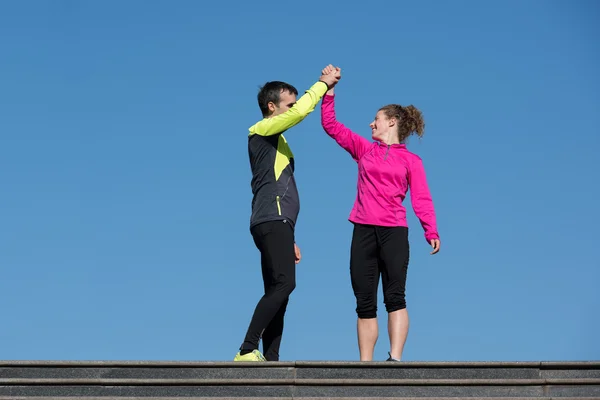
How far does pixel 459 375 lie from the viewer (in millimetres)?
6660

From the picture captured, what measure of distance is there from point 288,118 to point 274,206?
2.41ft

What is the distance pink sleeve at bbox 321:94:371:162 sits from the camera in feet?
27.4

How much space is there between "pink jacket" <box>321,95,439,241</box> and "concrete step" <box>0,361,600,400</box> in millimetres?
1552

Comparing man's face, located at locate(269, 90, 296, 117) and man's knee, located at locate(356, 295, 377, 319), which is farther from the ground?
man's face, located at locate(269, 90, 296, 117)

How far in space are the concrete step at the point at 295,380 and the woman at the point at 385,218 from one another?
36.9 inches

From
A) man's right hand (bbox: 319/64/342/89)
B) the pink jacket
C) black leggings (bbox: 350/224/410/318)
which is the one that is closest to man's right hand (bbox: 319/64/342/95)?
man's right hand (bbox: 319/64/342/89)

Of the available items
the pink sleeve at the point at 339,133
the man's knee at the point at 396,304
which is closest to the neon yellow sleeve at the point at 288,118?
the pink sleeve at the point at 339,133

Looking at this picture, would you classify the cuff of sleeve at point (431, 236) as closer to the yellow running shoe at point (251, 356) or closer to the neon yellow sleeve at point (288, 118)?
the neon yellow sleeve at point (288, 118)

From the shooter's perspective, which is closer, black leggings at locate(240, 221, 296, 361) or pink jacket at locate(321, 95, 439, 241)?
black leggings at locate(240, 221, 296, 361)

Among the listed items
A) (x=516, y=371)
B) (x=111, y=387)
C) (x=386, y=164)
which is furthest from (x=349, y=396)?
(x=386, y=164)

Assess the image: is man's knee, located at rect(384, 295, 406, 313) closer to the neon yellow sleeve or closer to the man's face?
the neon yellow sleeve

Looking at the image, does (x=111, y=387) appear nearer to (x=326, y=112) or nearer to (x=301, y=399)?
(x=301, y=399)

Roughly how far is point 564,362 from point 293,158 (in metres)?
2.79

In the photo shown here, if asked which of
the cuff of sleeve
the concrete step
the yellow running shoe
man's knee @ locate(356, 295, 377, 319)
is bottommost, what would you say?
the concrete step
